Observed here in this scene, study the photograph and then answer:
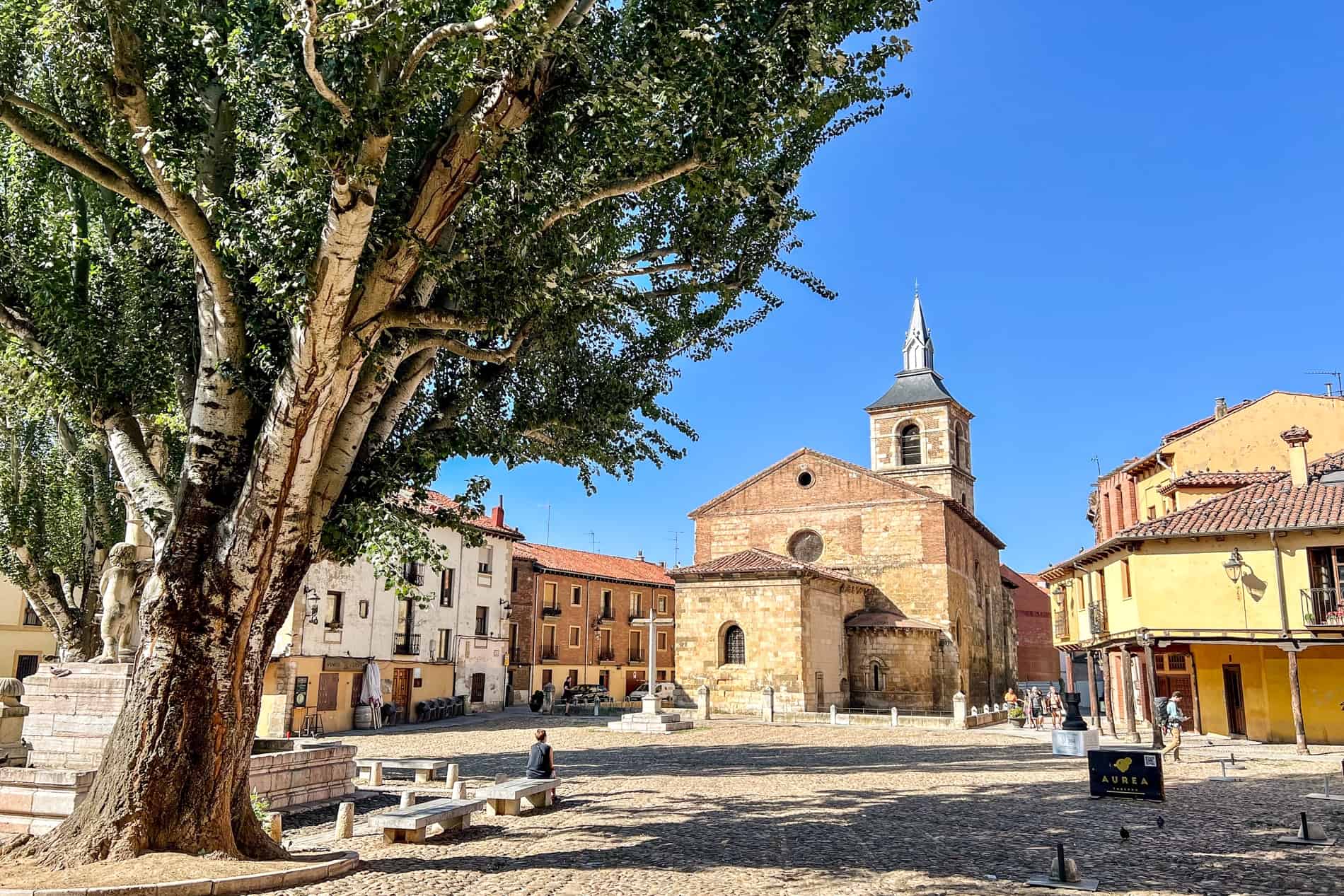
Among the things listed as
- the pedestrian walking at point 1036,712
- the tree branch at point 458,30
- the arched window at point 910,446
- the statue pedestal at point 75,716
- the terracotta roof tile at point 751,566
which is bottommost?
the pedestrian walking at point 1036,712

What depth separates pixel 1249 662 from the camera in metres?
24.3

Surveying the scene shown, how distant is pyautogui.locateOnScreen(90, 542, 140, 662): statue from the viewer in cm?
1123

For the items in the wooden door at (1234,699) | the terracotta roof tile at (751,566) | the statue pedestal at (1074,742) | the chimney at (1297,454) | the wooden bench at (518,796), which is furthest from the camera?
the terracotta roof tile at (751,566)

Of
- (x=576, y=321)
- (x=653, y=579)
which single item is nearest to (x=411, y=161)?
(x=576, y=321)

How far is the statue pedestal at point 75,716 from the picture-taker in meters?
10.5

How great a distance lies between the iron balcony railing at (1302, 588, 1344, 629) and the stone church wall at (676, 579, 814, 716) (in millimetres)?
16004

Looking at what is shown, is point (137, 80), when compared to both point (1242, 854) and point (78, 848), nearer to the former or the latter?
point (78, 848)

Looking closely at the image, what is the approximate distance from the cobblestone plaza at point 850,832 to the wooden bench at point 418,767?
0.32 metres

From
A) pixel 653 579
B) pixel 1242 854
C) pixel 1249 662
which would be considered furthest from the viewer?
pixel 653 579

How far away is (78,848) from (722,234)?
26.8ft

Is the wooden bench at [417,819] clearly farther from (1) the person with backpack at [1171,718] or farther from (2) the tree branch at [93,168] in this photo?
(1) the person with backpack at [1171,718]

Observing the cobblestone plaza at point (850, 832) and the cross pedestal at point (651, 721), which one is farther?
the cross pedestal at point (651, 721)

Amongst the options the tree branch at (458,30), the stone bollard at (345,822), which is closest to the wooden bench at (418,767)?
the stone bollard at (345,822)

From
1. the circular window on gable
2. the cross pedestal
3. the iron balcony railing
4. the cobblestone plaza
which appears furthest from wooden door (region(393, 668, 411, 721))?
the iron balcony railing
